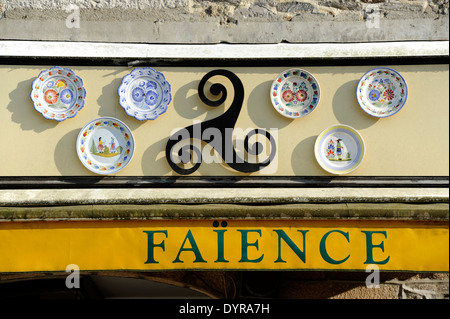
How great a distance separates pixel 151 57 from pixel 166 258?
165cm

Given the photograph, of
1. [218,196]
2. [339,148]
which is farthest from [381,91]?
[218,196]

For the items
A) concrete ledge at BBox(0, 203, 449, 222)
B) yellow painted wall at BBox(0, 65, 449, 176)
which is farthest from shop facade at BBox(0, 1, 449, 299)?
concrete ledge at BBox(0, 203, 449, 222)

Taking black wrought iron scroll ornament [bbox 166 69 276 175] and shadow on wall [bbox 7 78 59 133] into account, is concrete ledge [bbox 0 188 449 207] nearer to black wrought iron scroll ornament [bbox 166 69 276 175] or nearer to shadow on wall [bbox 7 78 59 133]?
black wrought iron scroll ornament [bbox 166 69 276 175]

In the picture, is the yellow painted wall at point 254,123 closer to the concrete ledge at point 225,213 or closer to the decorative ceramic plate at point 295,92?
the decorative ceramic plate at point 295,92

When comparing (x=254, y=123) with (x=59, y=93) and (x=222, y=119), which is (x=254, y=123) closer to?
(x=222, y=119)

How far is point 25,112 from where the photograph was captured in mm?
4395

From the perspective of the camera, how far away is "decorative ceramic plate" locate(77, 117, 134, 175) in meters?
4.36

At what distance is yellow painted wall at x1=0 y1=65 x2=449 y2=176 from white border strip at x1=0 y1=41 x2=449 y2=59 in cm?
11

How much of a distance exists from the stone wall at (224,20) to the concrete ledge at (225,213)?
1443mm

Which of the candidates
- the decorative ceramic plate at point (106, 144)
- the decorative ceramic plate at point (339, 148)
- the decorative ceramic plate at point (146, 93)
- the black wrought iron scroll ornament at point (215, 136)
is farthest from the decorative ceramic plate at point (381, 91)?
the decorative ceramic plate at point (106, 144)

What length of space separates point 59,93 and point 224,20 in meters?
1.51

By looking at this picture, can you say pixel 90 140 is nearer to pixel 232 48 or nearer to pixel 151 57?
pixel 151 57

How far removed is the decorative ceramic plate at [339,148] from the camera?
4.36 meters

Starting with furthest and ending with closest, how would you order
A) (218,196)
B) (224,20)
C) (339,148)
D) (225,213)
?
(224,20), (339,148), (218,196), (225,213)
